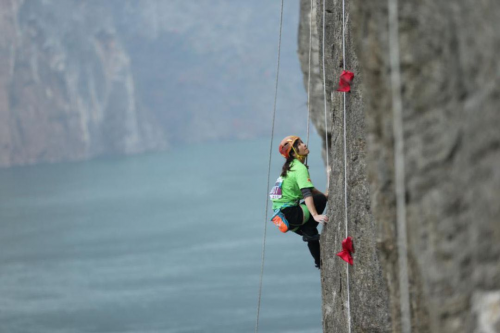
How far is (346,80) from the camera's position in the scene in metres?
5.58

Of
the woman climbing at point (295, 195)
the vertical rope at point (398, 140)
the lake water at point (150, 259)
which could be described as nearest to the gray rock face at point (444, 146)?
the vertical rope at point (398, 140)

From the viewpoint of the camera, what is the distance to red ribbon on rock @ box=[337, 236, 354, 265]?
5562 millimetres

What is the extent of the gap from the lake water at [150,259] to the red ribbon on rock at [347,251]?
30.8m

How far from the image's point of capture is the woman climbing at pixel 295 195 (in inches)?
246

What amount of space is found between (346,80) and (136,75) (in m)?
129

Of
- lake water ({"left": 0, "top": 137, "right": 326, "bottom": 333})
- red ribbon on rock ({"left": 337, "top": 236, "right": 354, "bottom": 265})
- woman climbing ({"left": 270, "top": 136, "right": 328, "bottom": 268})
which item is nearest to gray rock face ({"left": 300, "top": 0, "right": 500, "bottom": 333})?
red ribbon on rock ({"left": 337, "top": 236, "right": 354, "bottom": 265})

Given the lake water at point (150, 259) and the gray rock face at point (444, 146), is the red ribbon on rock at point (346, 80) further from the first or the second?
the lake water at point (150, 259)

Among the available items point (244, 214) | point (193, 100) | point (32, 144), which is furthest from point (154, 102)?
point (244, 214)

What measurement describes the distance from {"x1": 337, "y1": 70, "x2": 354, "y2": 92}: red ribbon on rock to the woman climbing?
755mm

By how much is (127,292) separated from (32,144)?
50075 mm

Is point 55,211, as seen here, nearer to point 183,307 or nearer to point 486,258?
point 183,307

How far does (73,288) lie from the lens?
151 feet

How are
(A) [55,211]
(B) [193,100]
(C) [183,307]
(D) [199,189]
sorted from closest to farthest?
(C) [183,307] < (A) [55,211] < (D) [199,189] < (B) [193,100]

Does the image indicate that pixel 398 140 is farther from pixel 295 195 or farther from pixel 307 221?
pixel 307 221
